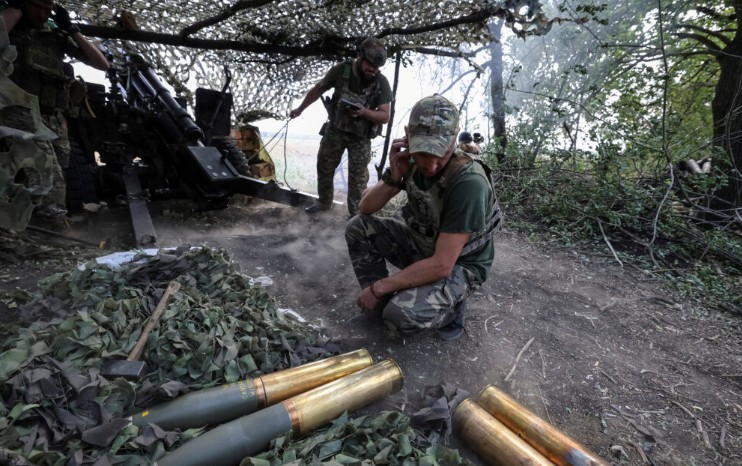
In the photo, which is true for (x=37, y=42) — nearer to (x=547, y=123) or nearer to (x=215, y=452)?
(x=215, y=452)

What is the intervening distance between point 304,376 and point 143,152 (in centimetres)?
461

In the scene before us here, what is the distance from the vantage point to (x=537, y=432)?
5.78ft

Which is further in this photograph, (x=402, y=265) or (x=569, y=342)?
(x=402, y=265)

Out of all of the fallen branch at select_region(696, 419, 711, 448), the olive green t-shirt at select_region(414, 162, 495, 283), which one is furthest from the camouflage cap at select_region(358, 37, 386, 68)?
the fallen branch at select_region(696, 419, 711, 448)

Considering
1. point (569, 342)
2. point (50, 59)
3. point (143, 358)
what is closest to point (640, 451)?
point (569, 342)

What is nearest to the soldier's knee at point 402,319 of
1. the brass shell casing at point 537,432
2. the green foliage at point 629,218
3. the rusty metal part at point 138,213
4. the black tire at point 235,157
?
the brass shell casing at point 537,432

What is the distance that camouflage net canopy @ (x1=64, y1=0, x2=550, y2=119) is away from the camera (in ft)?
13.2

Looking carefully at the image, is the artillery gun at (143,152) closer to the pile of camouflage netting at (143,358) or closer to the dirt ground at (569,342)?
the dirt ground at (569,342)

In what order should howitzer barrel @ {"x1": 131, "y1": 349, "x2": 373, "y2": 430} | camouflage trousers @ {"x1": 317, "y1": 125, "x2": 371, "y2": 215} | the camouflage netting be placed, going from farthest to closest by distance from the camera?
camouflage trousers @ {"x1": 317, "y1": 125, "x2": 371, "y2": 215}, howitzer barrel @ {"x1": 131, "y1": 349, "x2": 373, "y2": 430}, the camouflage netting

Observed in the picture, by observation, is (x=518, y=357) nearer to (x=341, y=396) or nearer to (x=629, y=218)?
(x=341, y=396)

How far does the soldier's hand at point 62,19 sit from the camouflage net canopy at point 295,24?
2.85ft

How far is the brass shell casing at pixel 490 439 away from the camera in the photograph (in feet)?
5.36

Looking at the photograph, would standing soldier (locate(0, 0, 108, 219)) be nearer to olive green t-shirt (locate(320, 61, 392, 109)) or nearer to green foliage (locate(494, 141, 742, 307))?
olive green t-shirt (locate(320, 61, 392, 109))

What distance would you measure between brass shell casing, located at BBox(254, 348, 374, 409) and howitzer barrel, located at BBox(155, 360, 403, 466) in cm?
12
